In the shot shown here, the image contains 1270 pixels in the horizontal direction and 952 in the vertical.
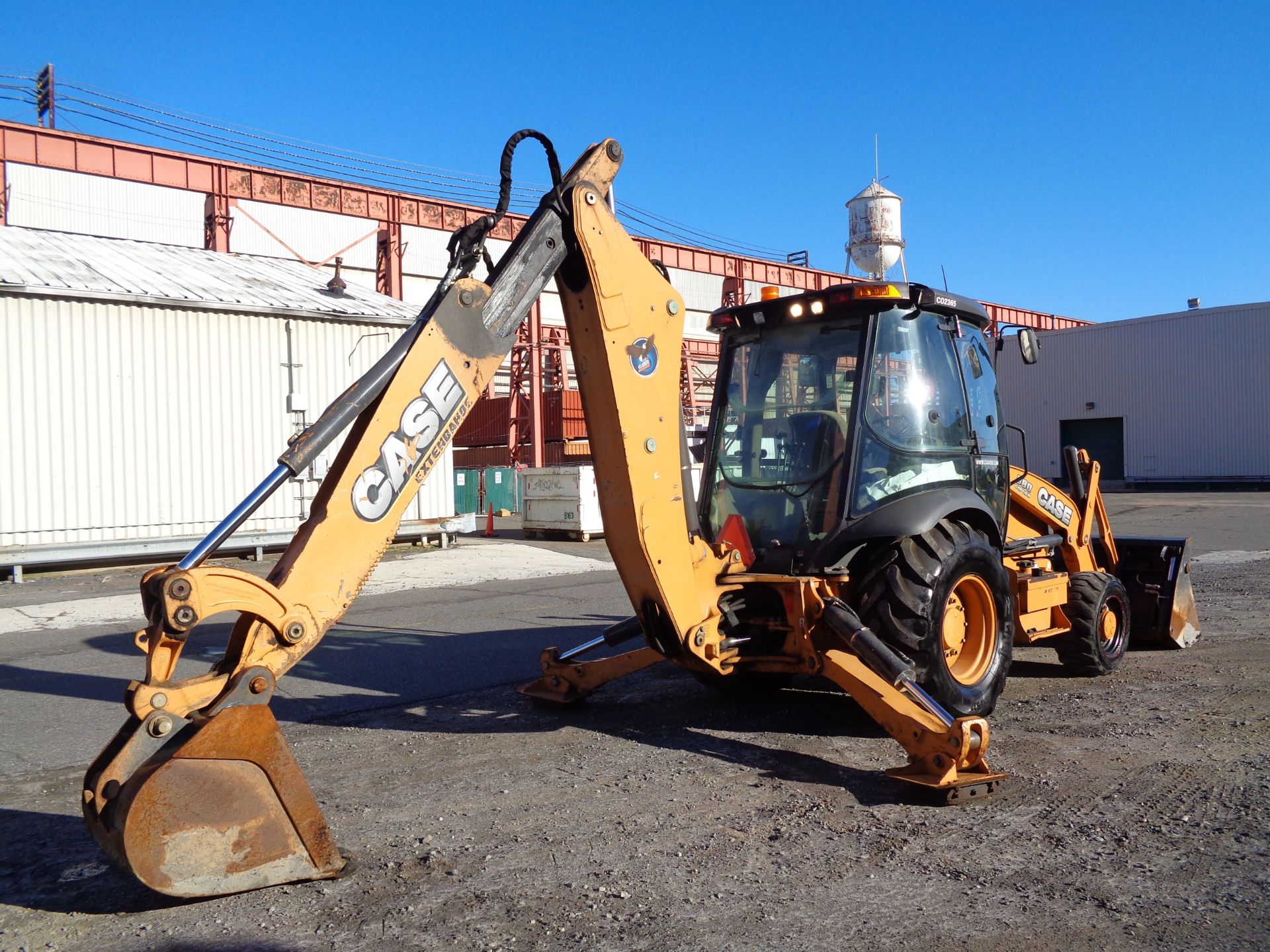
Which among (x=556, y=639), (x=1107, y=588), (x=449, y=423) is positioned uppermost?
(x=449, y=423)

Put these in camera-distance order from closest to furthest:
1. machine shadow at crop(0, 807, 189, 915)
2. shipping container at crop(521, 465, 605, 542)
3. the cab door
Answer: machine shadow at crop(0, 807, 189, 915) < the cab door < shipping container at crop(521, 465, 605, 542)

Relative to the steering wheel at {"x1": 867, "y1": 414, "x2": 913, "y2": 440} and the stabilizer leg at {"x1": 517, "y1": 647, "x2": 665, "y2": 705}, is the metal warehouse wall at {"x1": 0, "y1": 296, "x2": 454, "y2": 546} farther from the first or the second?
the steering wheel at {"x1": 867, "y1": 414, "x2": 913, "y2": 440}

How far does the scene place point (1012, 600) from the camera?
6.14 m

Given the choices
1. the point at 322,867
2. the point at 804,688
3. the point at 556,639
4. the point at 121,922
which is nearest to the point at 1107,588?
the point at 804,688

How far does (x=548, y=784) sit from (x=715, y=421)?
2509 millimetres

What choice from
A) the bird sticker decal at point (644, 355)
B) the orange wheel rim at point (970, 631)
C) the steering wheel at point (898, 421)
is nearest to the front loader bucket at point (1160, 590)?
the orange wheel rim at point (970, 631)

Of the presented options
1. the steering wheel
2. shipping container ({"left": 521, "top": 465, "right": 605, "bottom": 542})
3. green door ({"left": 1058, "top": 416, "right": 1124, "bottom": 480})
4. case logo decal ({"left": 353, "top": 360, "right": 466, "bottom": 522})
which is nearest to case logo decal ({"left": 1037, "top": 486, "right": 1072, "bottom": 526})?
the steering wheel

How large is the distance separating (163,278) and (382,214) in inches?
558

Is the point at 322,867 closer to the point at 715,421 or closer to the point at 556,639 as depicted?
the point at 715,421

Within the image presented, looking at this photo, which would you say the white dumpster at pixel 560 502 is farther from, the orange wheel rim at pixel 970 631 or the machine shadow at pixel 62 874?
the machine shadow at pixel 62 874

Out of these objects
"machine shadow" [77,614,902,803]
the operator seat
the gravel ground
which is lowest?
"machine shadow" [77,614,902,803]

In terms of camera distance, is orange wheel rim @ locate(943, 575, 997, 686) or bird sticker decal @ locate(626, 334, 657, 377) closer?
bird sticker decal @ locate(626, 334, 657, 377)

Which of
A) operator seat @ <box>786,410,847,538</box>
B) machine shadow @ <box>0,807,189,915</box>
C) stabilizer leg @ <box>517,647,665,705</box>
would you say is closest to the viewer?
machine shadow @ <box>0,807,189,915</box>

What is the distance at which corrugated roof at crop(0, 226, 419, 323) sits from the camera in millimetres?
15305
